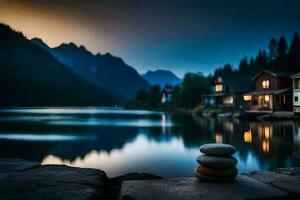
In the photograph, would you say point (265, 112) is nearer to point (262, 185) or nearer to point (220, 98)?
point (220, 98)

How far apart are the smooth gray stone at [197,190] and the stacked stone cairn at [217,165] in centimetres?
20

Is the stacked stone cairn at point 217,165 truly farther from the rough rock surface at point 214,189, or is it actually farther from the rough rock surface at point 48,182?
the rough rock surface at point 48,182

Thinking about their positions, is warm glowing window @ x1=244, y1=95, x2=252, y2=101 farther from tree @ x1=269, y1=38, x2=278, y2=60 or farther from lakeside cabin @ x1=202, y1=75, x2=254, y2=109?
tree @ x1=269, y1=38, x2=278, y2=60

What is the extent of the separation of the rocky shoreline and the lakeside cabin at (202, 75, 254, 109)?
208ft

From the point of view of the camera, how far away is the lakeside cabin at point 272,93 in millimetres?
58228

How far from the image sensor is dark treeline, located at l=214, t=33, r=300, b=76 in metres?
95.8

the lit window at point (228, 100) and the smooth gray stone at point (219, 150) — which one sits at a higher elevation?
the lit window at point (228, 100)

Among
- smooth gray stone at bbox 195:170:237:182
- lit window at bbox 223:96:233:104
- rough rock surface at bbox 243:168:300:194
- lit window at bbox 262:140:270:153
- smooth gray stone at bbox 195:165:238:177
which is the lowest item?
lit window at bbox 262:140:270:153

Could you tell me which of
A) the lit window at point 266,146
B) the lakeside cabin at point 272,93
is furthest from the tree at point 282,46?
the lit window at point 266,146

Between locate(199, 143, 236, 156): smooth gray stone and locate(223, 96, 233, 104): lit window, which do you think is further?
locate(223, 96, 233, 104): lit window

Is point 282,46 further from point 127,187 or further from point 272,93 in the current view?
point 127,187

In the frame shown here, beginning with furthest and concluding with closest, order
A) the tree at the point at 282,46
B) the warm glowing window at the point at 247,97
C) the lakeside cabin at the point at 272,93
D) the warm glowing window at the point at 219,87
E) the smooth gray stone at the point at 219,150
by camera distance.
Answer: the tree at the point at 282,46 < the warm glowing window at the point at 219,87 < the warm glowing window at the point at 247,97 < the lakeside cabin at the point at 272,93 < the smooth gray stone at the point at 219,150

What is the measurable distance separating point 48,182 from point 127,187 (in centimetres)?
233

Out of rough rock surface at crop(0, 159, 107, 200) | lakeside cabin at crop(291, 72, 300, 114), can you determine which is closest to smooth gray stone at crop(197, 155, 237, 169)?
rough rock surface at crop(0, 159, 107, 200)
